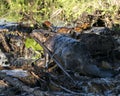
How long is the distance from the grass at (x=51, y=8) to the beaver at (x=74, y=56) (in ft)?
12.3

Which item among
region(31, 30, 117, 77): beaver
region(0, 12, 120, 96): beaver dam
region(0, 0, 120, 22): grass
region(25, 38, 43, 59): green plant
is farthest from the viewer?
region(0, 0, 120, 22): grass

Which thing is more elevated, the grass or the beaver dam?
the grass

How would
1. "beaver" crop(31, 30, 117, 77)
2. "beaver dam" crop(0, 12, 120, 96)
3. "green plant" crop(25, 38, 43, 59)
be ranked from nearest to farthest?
"beaver dam" crop(0, 12, 120, 96)
"beaver" crop(31, 30, 117, 77)
"green plant" crop(25, 38, 43, 59)

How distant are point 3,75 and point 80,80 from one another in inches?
44.5

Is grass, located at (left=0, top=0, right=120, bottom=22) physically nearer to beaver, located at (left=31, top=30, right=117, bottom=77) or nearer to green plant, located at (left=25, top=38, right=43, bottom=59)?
green plant, located at (left=25, top=38, right=43, bottom=59)

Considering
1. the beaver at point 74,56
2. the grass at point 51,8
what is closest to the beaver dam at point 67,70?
the beaver at point 74,56

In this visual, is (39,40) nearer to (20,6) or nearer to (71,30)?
(71,30)

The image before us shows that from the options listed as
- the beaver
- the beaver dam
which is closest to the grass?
the beaver dam

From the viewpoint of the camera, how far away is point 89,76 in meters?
5.74

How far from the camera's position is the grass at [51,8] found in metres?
10.8

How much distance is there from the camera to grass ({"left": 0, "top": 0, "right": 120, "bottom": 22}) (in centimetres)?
1082

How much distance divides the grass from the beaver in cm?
376

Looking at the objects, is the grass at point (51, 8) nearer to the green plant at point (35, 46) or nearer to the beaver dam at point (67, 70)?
the green plant at point (35, 46)

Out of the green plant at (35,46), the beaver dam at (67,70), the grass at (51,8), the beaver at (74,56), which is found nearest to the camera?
the beaver dam at (67,70)
